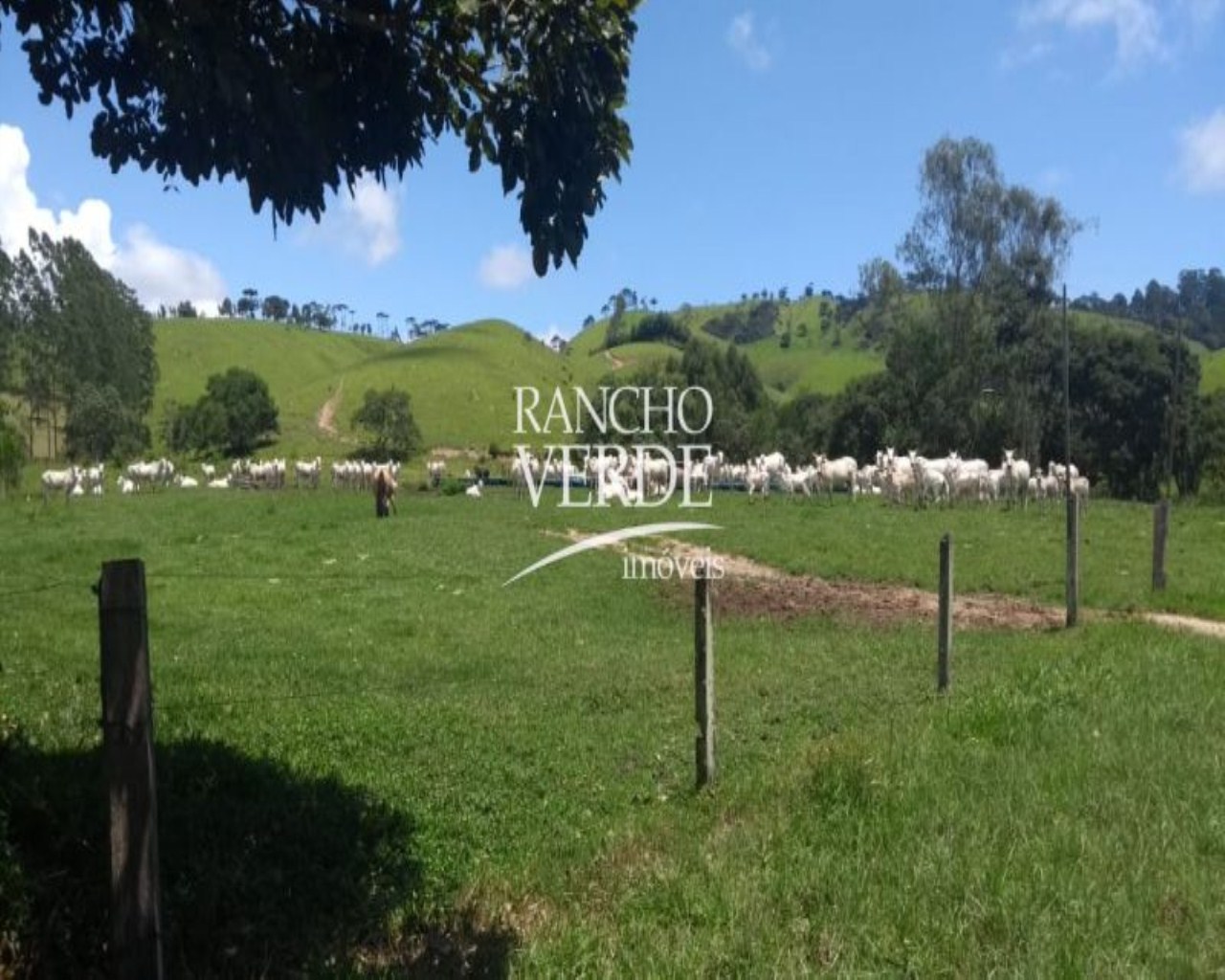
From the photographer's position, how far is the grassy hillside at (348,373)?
125438mm

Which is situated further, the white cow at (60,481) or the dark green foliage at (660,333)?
the dark green foliage at (660,333)

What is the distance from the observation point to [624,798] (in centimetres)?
790

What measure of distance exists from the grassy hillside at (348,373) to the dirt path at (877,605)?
86835mm

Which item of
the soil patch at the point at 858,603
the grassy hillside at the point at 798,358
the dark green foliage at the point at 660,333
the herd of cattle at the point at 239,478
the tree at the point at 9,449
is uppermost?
the dark green foliage at the point at 660,333

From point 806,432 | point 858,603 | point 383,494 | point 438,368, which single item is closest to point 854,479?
point 383,494

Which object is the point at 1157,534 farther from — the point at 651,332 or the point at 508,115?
the point at 651,332

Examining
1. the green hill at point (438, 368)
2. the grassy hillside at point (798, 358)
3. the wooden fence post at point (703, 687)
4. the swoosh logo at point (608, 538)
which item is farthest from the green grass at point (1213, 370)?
the wooden fence post at point (703, 687)

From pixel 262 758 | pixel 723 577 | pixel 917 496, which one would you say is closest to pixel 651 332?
pixel 917 496

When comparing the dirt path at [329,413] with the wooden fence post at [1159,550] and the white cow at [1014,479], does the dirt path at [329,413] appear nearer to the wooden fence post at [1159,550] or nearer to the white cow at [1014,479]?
the white cow at [1014,479]

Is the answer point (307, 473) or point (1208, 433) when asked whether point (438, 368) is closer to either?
point (307, 473)

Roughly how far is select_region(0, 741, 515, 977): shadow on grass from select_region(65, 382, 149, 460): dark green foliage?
305 feet

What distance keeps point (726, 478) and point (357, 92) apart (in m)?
59.5

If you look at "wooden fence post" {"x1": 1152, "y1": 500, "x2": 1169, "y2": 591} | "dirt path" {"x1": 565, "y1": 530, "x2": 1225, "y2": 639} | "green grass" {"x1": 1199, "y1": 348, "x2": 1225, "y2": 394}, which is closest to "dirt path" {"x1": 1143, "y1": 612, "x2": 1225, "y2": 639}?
"dirt path" {"x1": 565, "y1": 530, "x2": 1225, "y2": 639}

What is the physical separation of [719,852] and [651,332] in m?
194
